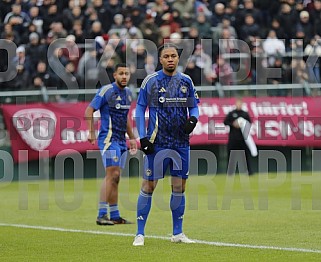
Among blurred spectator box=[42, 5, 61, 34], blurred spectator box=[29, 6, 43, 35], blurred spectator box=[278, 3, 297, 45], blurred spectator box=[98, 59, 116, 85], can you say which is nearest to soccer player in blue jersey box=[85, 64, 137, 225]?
blurred spectator box=[98, 59, 116, 85]

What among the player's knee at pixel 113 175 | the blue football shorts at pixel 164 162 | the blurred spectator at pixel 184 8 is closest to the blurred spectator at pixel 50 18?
the blurred spectator at pixel 184 8

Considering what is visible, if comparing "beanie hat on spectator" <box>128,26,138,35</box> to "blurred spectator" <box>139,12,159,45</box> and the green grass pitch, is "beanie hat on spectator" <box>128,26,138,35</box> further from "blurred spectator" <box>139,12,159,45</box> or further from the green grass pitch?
the green grass pitch

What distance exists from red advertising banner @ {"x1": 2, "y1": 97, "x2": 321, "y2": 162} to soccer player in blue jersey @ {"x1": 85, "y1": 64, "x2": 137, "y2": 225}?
8.58 metres

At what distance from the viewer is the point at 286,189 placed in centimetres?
2066

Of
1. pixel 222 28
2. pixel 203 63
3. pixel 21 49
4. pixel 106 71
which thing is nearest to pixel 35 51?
pixel 21 49

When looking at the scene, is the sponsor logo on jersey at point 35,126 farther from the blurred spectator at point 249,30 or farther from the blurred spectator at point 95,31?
the blurred spectator at point 249,30

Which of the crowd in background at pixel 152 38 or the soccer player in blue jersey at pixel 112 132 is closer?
the soccer player in blue jersey at pixel 112 132

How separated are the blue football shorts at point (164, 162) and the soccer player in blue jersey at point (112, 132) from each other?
114 inches

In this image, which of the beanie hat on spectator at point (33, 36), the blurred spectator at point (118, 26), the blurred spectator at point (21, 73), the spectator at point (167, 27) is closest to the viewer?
the blurred spectator at point (21, 73)

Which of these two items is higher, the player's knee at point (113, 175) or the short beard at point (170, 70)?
the short beard at point (170, 70)

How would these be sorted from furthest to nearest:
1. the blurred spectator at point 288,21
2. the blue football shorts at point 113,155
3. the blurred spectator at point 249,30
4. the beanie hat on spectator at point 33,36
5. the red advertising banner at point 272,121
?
the blurred spectator at point 288,21, the blurred spectator at point 249,30, the red advertising banner at point 272,121, the beanie hat on spectator at point 33,36, the blue football shorts at point 113,155

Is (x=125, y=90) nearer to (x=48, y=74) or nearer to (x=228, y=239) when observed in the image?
(x=228, y=239)

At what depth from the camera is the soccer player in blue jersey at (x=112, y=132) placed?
47.4 feet

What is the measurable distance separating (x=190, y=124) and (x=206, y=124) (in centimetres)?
1368
